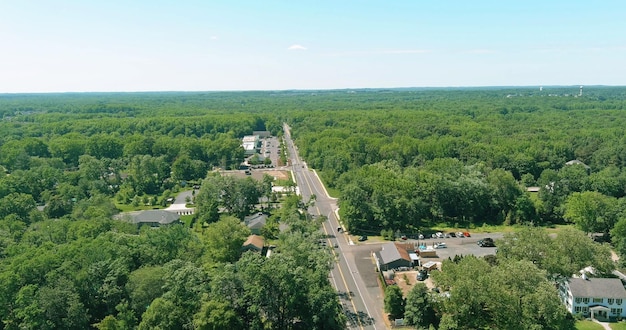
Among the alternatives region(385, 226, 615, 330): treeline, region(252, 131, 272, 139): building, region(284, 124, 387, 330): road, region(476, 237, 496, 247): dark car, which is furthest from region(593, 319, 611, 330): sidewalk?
region(252, 131, 272, 139): building

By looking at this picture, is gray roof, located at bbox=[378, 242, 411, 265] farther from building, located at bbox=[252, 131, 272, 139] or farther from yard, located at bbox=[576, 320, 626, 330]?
building, located at bbox=[252, 131, 272, 139]

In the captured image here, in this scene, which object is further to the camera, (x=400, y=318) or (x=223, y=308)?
(x=400, y=318)

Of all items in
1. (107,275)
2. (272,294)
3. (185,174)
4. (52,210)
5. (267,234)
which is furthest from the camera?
(185,174)

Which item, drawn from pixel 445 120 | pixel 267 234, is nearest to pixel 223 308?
pixel 267 234

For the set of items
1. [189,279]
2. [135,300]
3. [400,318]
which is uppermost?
[189,279]

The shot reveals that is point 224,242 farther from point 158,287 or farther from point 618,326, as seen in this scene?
point 618,326

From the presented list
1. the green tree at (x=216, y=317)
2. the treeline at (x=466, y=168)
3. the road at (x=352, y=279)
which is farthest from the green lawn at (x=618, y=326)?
the green tree at (x=216, y=317)

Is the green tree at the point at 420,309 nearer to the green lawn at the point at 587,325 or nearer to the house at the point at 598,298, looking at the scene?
the green lawn at the point at 587,325

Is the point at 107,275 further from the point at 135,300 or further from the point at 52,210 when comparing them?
the point at 52,210
